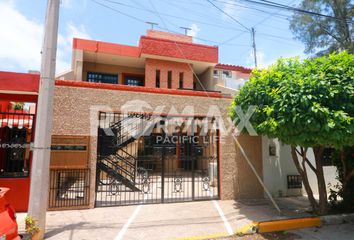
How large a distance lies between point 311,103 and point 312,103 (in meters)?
0.03

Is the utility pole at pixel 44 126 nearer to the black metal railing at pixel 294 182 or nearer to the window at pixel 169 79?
the black metal railing at pixel 294 182

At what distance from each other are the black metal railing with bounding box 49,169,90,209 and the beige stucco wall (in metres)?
0.22

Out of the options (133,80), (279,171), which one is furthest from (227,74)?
(279,171)

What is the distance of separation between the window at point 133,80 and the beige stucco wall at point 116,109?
32.2ft

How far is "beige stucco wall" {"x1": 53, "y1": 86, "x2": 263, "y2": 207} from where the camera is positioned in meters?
6.95

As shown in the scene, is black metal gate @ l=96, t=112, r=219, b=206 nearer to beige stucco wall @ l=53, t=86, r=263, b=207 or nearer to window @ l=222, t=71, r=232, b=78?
beige stucco wall @ l=53, t=86, r=263, b=207

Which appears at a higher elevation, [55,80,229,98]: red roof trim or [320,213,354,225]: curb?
[55,80,229,98]: red roof trim

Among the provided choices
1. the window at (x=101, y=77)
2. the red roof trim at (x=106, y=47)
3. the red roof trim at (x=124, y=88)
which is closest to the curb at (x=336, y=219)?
the red roof trim at (x=124, y=88)

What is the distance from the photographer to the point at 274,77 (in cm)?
633

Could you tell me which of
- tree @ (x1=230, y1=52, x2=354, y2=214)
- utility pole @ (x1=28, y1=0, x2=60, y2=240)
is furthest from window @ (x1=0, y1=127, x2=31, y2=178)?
tree @ (x1=230, y1=52, x2=354, y2=214)

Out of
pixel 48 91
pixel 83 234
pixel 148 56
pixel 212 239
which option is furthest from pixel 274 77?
pixel 148 56

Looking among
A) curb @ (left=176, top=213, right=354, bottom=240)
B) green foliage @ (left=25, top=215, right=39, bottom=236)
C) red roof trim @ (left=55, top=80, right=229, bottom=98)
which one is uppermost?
red roof trim @ (left=55, top=80, right=229, bottom=98)

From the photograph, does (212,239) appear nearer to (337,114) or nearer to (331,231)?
(331,231)

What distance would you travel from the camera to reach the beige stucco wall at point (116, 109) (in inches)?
274
